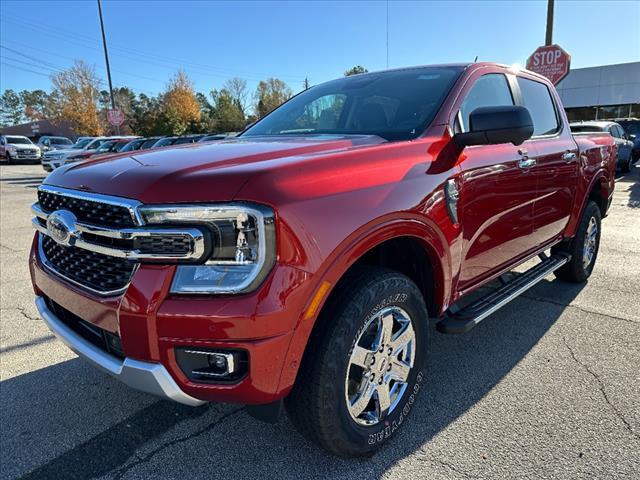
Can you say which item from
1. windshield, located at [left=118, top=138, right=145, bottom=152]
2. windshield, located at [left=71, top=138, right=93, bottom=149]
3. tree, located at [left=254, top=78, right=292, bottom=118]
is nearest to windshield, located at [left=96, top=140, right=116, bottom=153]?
windshield, located at [left=118, top=138, right=145, bottom=152]

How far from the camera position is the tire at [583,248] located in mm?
4504

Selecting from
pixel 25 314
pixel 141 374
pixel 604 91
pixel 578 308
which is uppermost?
pixel 604 91

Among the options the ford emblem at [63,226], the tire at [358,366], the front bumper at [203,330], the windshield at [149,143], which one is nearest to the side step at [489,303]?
the tire at [358,366]

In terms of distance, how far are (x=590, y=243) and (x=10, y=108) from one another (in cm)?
13428

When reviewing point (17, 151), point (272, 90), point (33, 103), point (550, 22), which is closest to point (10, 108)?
point (33, 103)

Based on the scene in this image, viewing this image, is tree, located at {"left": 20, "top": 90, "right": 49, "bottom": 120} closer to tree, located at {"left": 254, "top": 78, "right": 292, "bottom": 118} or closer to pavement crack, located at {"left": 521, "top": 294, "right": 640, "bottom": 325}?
tree, located at {"left": 254, "top": 78, "right": 292, "bottom": 118}

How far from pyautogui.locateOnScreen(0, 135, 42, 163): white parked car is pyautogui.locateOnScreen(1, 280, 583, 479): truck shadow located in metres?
33.7

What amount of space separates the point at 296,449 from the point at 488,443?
97 cm

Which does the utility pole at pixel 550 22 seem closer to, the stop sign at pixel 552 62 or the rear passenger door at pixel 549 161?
the stop sign at pixel 552 62

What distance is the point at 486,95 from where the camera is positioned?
315 cm

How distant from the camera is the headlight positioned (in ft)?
5.52

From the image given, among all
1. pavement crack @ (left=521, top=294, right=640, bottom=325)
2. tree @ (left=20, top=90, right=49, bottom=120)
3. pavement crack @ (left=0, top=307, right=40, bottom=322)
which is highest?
tree @ (left=20, top=90, right=49, bottom=120)

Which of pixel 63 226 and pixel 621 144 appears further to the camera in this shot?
pixel 621 144

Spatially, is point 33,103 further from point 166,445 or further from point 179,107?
point 166,445
